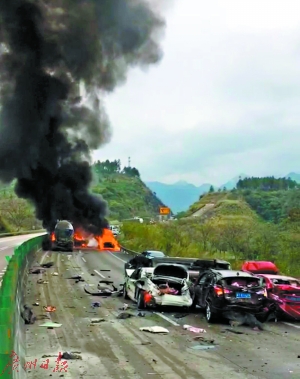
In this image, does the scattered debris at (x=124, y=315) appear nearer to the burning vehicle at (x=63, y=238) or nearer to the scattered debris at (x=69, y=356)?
the scattered debris at (x=69, y=356)

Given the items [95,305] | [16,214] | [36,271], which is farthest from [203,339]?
[16,214]

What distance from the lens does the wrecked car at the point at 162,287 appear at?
15203 millimetres

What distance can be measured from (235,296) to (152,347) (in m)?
4.07

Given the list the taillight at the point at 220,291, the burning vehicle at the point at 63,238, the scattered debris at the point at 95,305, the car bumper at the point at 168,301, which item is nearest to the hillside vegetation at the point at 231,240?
the burning vehicle at the point at 63,238

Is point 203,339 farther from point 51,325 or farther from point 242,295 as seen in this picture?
point 51,325

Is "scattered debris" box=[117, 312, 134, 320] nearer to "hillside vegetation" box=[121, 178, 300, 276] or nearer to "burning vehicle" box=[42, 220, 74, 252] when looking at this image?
"hillside vegetation" box=[121, 178, 300, 276]

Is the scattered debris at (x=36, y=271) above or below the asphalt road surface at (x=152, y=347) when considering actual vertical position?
above

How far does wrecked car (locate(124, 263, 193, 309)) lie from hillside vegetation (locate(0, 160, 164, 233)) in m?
41.7

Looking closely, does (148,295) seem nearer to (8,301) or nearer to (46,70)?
(8,301)

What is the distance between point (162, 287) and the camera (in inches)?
607

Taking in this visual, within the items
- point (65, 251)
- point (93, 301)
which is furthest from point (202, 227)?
point (93, 301)

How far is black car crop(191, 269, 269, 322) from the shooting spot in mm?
13688

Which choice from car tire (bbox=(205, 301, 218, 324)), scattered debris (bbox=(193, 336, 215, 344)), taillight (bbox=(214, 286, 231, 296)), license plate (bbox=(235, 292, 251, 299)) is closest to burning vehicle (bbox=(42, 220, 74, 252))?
car tire (bbox=(205, 301, 218, 324))

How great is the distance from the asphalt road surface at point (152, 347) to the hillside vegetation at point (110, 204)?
44107 mm
